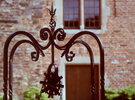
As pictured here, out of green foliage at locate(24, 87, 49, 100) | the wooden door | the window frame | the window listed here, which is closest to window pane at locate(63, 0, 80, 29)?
the window

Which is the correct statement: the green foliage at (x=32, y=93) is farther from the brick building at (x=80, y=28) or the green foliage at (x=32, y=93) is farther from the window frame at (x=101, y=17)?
the window frame at (x=101, y=17)

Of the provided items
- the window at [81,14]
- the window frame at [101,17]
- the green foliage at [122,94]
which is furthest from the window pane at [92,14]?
the green foliage at [122,94]

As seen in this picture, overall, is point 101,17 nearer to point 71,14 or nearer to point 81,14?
point 81,14

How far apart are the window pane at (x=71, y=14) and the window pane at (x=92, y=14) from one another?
10.2 inches

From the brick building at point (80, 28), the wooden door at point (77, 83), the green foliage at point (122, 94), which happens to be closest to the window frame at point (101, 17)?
the brick building at point (80, 28)

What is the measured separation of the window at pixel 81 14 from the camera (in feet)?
29.5

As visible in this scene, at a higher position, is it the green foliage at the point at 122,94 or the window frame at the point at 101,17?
the window frame at the point at 101,17

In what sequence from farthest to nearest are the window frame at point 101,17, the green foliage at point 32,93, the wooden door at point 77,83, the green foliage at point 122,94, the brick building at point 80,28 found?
the wooden door at point 77,83 < the window frame at point 101,17 < the brick building at point 80,28 < the green foliage at point 32,93 < the green foliage at point 122,94

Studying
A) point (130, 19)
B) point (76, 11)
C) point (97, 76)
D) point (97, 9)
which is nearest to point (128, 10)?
point (130, 19)

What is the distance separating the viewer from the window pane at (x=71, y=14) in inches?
355

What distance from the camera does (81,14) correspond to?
896 centimetres

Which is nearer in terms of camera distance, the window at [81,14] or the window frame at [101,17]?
the window frame at [101,17]

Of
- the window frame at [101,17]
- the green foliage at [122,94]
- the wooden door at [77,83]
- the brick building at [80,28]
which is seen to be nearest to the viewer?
the green foliage at [122,94]

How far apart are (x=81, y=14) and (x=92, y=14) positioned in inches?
13.8
